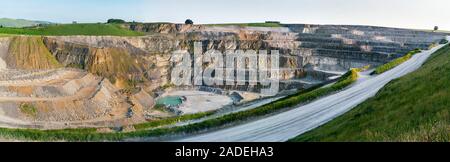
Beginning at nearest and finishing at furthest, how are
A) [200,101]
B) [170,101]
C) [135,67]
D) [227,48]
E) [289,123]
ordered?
1. [289,123]
2. [200,101]
3. [170,101]
4. [135,67]
5. [227,48]

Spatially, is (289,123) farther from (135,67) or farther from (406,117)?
(135,67)

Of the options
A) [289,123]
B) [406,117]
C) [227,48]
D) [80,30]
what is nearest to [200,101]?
[227,48]

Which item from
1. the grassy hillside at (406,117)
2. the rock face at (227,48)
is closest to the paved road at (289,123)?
the grassy hillside at (406,117)

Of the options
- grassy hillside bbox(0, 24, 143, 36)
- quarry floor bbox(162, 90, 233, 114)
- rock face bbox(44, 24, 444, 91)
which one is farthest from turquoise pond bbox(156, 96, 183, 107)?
grassy hillside bbox(0, 24, 143, 36)

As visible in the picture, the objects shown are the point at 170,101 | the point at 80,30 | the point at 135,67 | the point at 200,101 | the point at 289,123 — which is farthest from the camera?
the point at 80,30

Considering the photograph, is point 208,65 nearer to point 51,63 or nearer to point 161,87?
point 161,87
